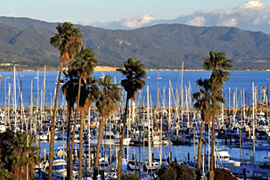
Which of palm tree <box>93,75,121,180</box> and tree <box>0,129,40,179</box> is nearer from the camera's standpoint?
tree <box>0,129,40,179</box>

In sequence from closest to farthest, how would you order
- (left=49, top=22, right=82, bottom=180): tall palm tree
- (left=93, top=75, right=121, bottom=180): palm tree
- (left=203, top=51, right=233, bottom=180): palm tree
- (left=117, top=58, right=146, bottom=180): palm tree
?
(left=49, top=22, right=82, bottom=180): tall palm tree
(left=117, top=58, right=146, bottom=180): palm tree
(left=93, top=75, right=121, bottom=180): palm tree
(left=203, top=51, right=233, bottom=180): palm tree

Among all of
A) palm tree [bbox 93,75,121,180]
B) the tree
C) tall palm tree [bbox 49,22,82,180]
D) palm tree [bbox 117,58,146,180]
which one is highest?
tall palm tree [bbox 49,22,82,180]

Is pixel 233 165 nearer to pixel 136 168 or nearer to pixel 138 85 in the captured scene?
pixel 136 168

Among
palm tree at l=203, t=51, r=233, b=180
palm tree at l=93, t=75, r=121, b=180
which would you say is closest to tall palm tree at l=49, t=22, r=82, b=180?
palm tree at l=93, t=75, r=121, b=180

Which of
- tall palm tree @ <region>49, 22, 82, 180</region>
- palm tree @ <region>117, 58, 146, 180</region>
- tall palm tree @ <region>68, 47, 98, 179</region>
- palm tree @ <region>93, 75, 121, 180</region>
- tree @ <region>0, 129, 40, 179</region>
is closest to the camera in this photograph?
tree @ <region>0, 129, 40, 179</region>

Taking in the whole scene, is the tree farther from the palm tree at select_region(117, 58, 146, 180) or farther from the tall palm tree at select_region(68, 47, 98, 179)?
Answer: the palm tree at select_region(117, 58, 146, 180)

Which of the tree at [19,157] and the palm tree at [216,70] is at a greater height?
the palm tree at [216,70]

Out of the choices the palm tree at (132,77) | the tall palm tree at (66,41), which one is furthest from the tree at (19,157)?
the palm tree at (132,77)

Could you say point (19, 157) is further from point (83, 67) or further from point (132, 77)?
→ point (132, 77)

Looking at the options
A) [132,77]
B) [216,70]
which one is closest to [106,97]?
[132,77]

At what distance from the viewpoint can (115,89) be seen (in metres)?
45.8

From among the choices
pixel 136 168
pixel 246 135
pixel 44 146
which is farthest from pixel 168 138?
pixel 136 168

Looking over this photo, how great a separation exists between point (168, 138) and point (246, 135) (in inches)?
624

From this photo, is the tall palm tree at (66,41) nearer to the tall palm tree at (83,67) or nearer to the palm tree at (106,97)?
the tall palm tree at (83,67)
